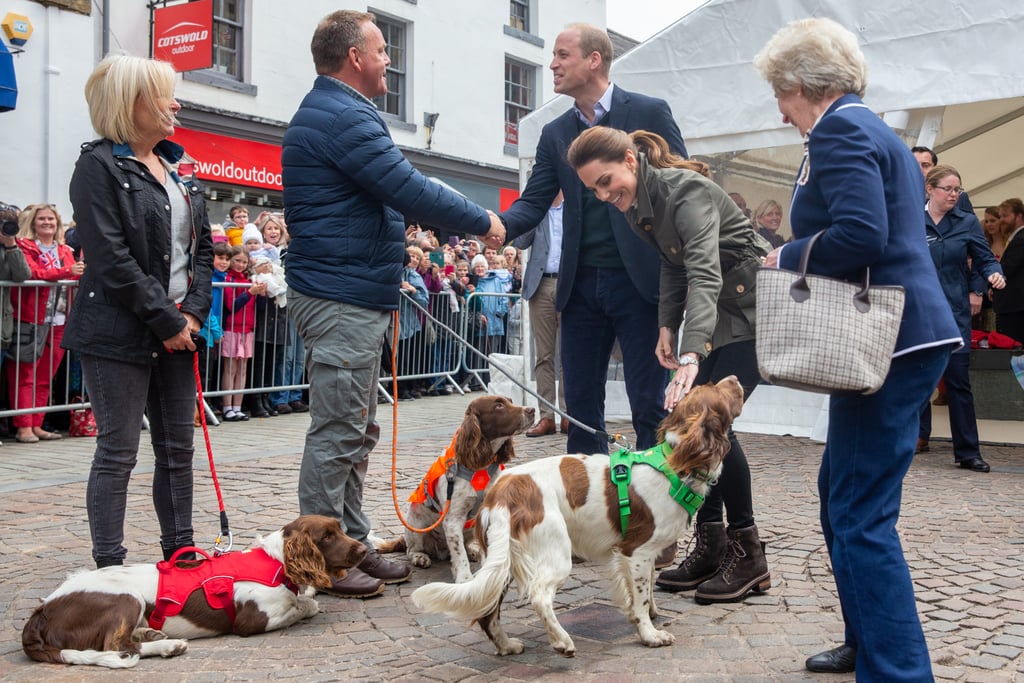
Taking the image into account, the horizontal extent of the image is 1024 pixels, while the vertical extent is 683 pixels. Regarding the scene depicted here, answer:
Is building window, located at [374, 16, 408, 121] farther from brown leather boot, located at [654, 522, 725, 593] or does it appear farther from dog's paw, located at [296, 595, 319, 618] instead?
dog's paw, located at [296, 595, 319, 618]

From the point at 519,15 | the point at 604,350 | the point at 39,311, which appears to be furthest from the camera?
the point at 519,15

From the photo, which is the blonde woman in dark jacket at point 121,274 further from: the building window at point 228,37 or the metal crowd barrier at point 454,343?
the building window at point 228,37

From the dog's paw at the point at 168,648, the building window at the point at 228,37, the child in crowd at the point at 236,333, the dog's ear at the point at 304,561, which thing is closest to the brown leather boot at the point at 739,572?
the dog's ear at the point at 304,561

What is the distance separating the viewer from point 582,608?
14.5 feet

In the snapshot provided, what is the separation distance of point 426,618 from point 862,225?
2494 millimetres

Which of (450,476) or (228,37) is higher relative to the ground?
(228,37)

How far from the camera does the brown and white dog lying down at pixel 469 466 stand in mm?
4758

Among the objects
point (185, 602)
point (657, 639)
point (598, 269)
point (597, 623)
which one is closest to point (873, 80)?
point (598, 269)

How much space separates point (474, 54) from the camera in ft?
79.3

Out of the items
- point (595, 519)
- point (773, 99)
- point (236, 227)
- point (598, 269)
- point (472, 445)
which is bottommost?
point (595, 519)

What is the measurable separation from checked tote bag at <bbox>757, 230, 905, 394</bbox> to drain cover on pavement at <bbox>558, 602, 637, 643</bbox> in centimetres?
159

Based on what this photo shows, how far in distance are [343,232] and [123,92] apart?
105cm

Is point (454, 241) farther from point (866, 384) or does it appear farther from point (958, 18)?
point (866, 384)

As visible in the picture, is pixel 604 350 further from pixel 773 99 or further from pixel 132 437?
pixel 773 99
